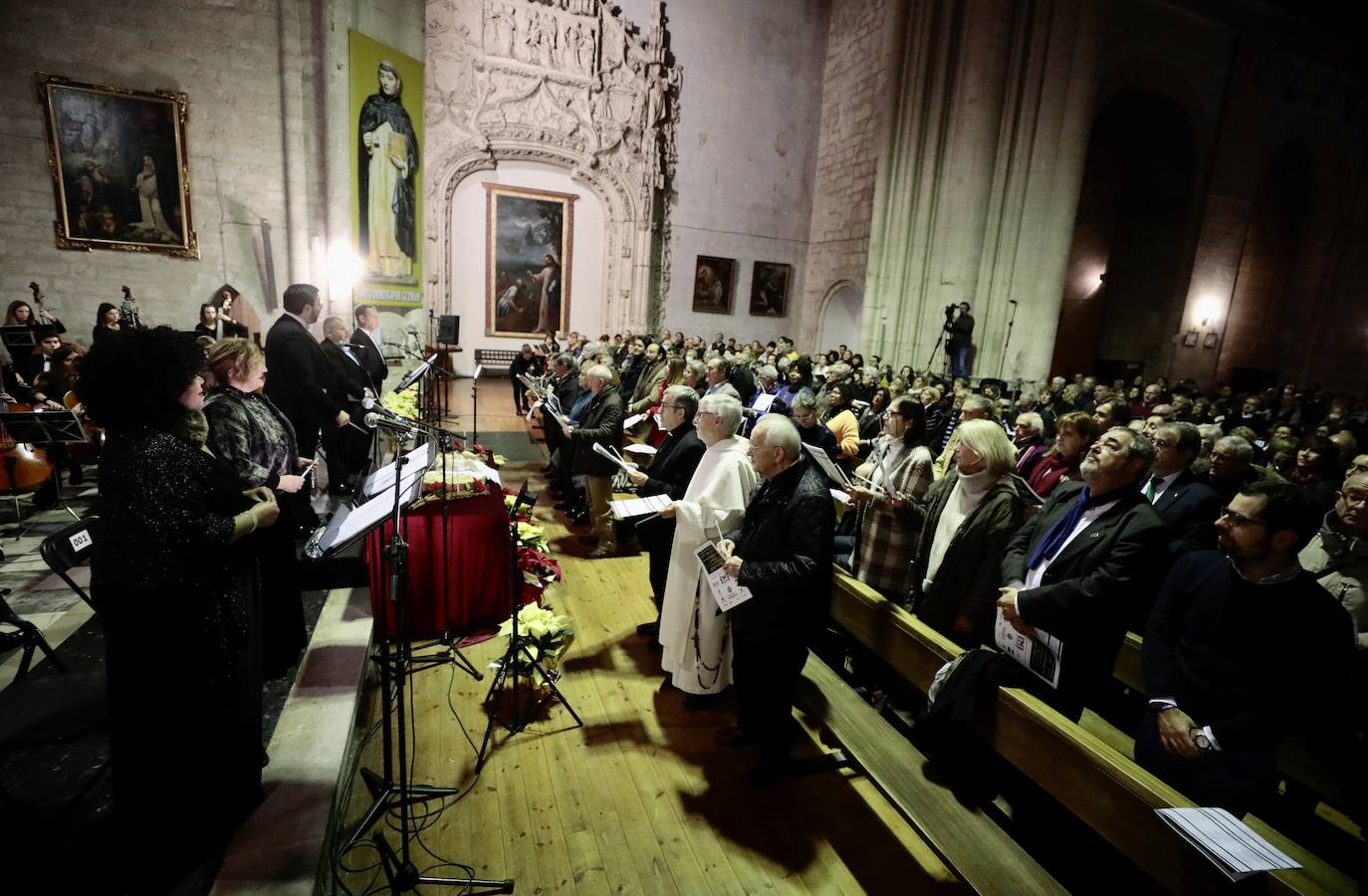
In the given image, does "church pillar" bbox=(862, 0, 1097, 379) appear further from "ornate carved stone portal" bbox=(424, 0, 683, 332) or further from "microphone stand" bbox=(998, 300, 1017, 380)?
"ornate carved stone portal" bbox=(424, 0, 683, 332)

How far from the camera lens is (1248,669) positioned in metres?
2.05

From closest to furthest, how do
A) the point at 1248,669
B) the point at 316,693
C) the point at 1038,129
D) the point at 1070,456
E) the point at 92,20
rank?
the point at 1248,669
the point at 316,693
the point at 1070,456
the point at 92,20
the point at 1038,129

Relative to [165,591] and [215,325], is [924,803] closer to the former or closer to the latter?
[165,591]

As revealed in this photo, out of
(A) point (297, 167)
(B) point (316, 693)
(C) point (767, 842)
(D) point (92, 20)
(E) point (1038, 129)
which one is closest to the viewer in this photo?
(C) point (767, 842)

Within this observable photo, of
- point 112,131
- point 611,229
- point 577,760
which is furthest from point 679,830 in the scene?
point 611,229

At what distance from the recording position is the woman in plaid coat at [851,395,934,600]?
11.0 ft

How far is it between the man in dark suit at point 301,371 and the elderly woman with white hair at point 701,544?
2.80m

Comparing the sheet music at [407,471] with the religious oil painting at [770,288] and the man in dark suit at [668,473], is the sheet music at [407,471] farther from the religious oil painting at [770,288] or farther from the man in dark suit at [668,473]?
the religious oil painting at [770,288]

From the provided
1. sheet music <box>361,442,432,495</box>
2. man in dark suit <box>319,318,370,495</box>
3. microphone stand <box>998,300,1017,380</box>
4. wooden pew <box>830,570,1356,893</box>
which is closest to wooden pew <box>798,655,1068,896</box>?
wooden pew <box>830,570,1356,893</box>

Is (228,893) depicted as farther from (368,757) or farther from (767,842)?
(767,842)

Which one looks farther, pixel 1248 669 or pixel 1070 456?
pixel 1070 456

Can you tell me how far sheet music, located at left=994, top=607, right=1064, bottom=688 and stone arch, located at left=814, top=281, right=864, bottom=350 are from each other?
15703 mm

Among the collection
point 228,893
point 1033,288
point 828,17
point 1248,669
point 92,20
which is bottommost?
point 228,893

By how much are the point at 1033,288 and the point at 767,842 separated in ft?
40.0
